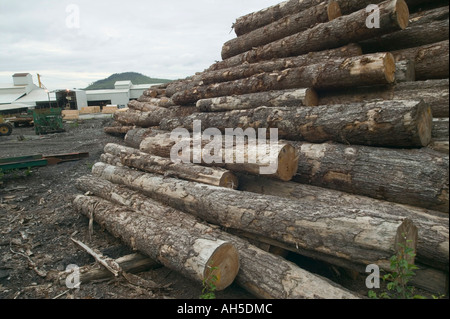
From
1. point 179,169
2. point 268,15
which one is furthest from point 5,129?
point 179,169

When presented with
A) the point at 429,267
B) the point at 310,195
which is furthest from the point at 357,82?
the point at 429,267

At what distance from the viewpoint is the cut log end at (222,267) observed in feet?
9.96

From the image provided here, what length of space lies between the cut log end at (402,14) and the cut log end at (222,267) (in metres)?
4.50

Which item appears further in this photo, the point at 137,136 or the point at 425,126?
the point at 137,136

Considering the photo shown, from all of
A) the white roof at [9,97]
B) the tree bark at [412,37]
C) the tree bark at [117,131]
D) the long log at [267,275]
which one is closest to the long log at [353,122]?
the long log at [267,275]

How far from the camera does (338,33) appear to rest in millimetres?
5609

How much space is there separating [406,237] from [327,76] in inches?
124

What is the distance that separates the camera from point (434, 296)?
2938 millimetres

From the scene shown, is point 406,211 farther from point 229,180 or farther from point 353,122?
point 229,180

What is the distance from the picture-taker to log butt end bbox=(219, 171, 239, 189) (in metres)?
4.42

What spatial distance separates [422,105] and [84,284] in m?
4.73

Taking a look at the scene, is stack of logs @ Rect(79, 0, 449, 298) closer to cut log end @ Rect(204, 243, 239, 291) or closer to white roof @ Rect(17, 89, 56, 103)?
cut log end @ Rect(204, 243, 239, 291)
